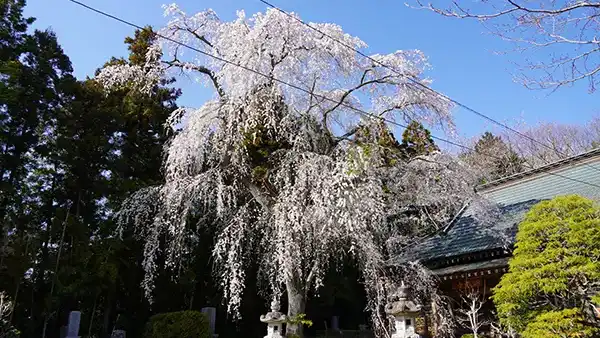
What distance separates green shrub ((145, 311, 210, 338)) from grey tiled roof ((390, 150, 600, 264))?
4509 mm

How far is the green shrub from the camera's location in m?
9.26

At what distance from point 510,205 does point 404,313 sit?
15.6 feet

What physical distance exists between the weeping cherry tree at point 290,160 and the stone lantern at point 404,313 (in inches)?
41.9

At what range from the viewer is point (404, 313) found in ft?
21.1

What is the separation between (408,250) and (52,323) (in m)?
8.70

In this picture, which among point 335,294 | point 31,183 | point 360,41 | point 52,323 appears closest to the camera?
point 360,41

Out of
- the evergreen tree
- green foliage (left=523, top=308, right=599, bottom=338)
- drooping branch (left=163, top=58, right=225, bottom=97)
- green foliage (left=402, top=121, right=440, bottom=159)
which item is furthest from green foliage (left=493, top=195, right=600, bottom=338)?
the evergreen tree

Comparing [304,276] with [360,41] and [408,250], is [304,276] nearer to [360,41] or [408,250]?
[408,250]

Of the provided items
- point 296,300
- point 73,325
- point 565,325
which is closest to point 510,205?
point 565,325

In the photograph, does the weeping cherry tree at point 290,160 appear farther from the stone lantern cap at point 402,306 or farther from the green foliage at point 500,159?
the green foliage at point 500,159

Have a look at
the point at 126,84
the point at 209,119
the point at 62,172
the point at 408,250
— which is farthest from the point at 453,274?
the point at 62,172

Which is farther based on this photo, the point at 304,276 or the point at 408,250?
the point at 408,250

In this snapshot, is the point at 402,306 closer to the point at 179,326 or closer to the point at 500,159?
the point at 179,326

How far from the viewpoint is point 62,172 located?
37.5ft
